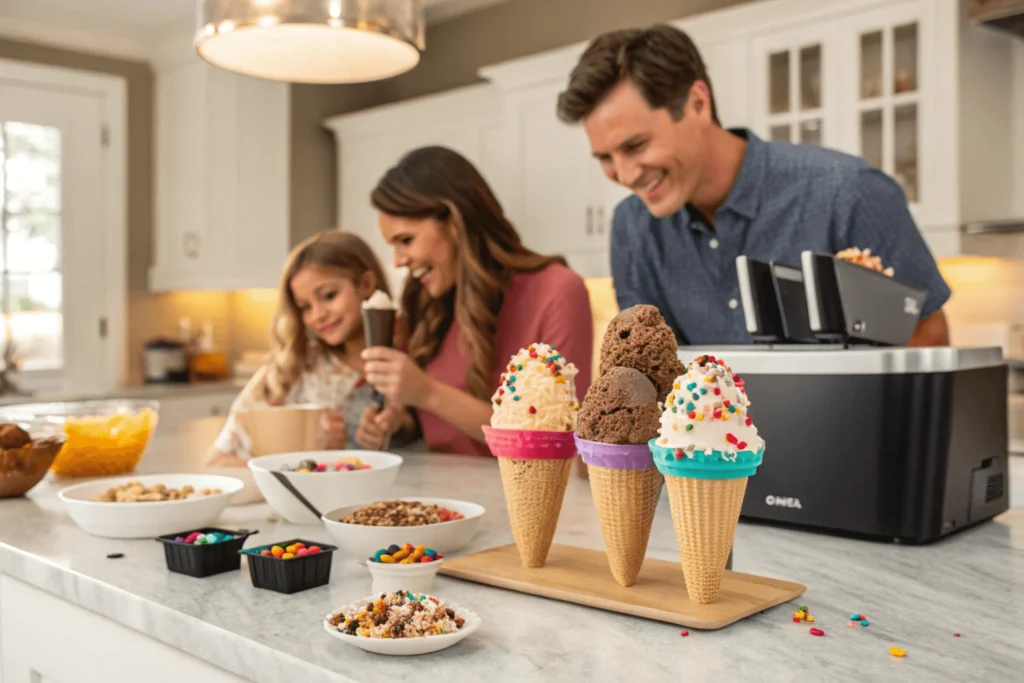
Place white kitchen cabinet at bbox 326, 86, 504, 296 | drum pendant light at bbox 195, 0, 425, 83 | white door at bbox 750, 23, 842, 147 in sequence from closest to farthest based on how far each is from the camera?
drum pendant light at bbox 195, 0, 425, 83 < white door at bbox 750, 23, 842, 147 < white kitchen cabinet at bbox 326, 86, 504, 296

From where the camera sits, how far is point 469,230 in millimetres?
2309

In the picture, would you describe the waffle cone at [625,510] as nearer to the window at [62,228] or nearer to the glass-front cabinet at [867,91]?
the glass-front cabinet at [867,91]

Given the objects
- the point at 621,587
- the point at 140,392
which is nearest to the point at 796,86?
the point at 621,587

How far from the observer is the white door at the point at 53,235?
4754 millimetres

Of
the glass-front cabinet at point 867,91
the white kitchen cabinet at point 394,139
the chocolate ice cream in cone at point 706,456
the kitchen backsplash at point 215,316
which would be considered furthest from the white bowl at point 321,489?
the kitchen backsplash at point 215,316

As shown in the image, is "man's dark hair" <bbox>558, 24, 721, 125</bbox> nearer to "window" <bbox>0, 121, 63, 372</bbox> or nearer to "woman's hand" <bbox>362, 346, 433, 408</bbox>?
"woman's hand" <bbox>362, 346, 433, 408</bbox>

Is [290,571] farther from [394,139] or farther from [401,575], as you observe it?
[394,139]

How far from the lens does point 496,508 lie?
4.79ft

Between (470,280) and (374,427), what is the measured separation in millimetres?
441

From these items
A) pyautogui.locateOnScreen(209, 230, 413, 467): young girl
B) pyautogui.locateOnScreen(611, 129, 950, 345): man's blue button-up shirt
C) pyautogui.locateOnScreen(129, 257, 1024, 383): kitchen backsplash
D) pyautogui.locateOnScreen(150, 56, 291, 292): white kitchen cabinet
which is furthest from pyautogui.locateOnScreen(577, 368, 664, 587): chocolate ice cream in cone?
pyautogui.locateOnScreen(150, 56, 291, 292): white kitchen cabinet

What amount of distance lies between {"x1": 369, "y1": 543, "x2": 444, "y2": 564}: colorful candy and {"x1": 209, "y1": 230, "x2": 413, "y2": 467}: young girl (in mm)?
1347

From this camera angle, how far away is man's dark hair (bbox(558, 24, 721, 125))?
187 cm

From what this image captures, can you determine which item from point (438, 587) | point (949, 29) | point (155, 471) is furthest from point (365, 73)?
point (949, 29)

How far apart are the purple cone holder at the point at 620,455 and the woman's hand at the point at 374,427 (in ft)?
3.91
